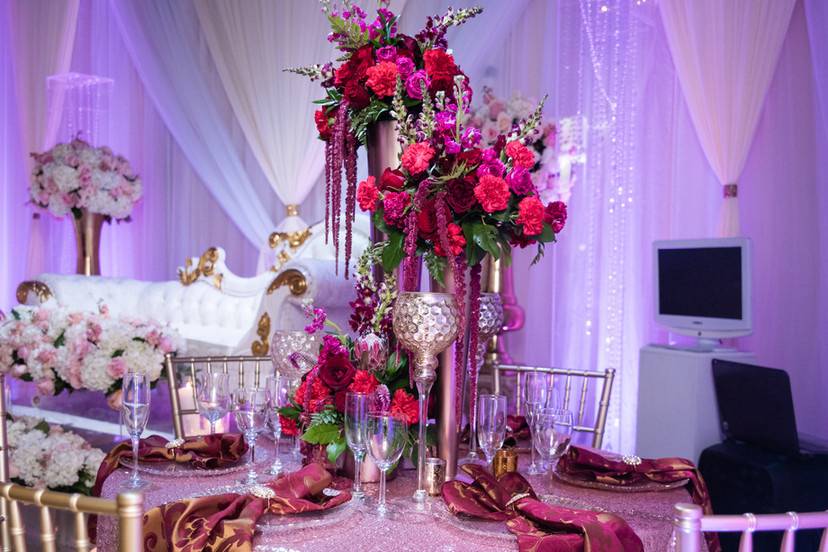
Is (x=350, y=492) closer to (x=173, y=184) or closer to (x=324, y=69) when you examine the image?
(x=324, y=69)

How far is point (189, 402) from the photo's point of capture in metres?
4.52

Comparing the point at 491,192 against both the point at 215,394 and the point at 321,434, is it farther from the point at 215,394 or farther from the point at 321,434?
the point at 215,394

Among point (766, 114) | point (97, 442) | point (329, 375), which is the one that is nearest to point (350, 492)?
point (329, 375)

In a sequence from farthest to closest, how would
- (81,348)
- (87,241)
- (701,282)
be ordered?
1. (87,241)
2. (701,282)
3. (81,348)

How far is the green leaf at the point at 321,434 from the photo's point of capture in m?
1.44

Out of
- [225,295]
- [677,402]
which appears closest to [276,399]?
[677,402]

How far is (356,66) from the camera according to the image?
1516mm

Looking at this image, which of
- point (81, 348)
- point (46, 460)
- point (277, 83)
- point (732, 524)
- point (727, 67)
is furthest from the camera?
point (277, 83)

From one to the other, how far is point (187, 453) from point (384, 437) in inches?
20.2

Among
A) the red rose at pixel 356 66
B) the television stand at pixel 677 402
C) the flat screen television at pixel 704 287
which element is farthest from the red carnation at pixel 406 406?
the flat screen television at pixel 704 287

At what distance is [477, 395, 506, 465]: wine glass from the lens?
1479 millimetres

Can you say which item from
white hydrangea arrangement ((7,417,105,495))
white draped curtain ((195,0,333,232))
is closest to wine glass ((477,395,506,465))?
white hydrangea arrangement ((7,417,105,495))

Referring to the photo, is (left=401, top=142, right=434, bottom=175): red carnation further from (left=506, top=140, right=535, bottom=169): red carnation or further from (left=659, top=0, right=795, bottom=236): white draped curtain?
(left=659, top=0, right=795, bottom=236): white draped curtain

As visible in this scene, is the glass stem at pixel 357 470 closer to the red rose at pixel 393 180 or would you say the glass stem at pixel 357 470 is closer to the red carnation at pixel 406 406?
the red carnation at pixel 406 406
